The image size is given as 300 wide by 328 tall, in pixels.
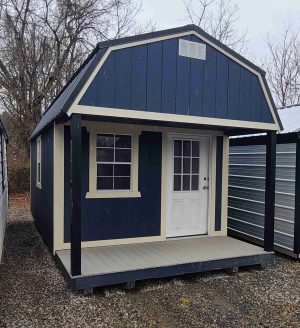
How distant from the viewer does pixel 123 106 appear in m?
4.10

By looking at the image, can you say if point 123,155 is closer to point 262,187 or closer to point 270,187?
point 270,187

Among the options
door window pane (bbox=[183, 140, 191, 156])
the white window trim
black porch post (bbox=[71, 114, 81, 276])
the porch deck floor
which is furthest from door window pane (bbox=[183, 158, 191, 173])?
black porch post (bbox=[71, 114, 81, 276])

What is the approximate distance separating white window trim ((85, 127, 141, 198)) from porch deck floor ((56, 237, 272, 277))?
0.86m

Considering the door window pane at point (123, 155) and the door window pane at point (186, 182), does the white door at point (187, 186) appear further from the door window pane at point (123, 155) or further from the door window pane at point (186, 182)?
the door window pane at point (123, 155)

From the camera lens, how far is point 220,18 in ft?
58.6

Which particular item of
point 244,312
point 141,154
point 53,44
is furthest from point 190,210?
point 53,44

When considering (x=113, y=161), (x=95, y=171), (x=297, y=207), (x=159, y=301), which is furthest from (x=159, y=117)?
(x=297, y=207)

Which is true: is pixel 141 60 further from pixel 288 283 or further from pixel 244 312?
pixel 288 283

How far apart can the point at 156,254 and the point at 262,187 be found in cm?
276

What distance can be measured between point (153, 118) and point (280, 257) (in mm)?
3515

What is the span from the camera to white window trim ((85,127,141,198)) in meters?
5.31

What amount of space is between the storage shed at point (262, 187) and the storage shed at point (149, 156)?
646mm

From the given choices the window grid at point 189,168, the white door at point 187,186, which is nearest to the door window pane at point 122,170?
the white door at point 187,186

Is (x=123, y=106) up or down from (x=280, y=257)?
up
